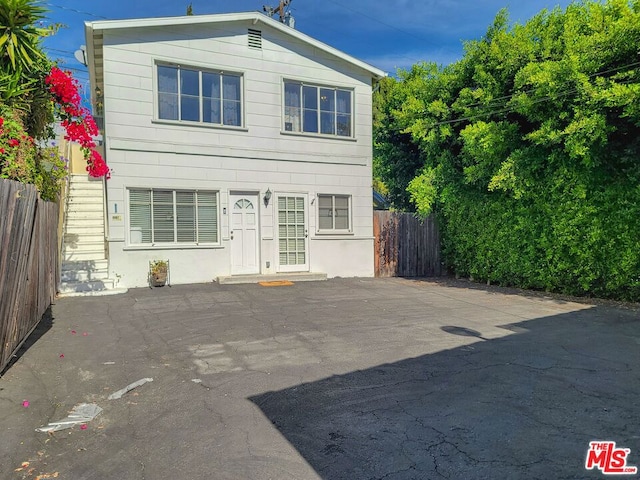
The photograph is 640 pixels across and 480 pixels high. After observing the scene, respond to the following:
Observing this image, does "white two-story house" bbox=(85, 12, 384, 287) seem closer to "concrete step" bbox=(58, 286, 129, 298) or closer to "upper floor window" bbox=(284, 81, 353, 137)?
"upper floor window" bbox=(284, 81, 353, 137)

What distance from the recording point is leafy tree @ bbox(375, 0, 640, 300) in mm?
8273

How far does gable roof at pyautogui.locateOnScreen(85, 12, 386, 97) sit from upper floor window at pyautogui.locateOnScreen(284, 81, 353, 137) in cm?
96

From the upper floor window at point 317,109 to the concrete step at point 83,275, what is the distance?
5.99 meters

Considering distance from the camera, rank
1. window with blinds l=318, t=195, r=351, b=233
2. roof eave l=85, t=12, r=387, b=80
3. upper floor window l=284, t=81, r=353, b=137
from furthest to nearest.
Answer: window with blinds l=318, t=195, r=351, b=233 < upper floor window l=284, t=81, r=353, b=137 < roof eave l=85, t=12, r=387, b=80

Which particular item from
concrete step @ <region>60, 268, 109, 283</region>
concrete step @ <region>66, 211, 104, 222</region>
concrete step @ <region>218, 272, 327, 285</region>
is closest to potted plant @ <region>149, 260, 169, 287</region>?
concrete step @ <region>60, 268, 109, 283</region>

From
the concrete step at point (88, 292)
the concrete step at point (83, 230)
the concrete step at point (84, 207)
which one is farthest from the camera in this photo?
the concrete step at point (84, 207)

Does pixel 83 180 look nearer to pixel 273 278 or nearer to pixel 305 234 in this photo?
pixel 273 278

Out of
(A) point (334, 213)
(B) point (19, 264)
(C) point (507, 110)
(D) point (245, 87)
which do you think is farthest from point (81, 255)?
(C) point (507, 110)

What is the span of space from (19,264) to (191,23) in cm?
840

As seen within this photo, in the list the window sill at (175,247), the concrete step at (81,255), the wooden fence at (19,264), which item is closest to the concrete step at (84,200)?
the concrete step at (81,255)

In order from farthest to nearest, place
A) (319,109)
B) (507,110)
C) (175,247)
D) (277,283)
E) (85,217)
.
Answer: (319,109) → (85,217) → (277,283) → (175,247) → (507,110)

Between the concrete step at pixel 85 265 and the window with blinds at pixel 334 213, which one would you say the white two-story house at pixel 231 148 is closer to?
the window with blinds at pixel 334 213

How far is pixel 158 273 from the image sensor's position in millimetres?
10438

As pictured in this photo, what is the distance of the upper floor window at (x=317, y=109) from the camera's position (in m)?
12.3
